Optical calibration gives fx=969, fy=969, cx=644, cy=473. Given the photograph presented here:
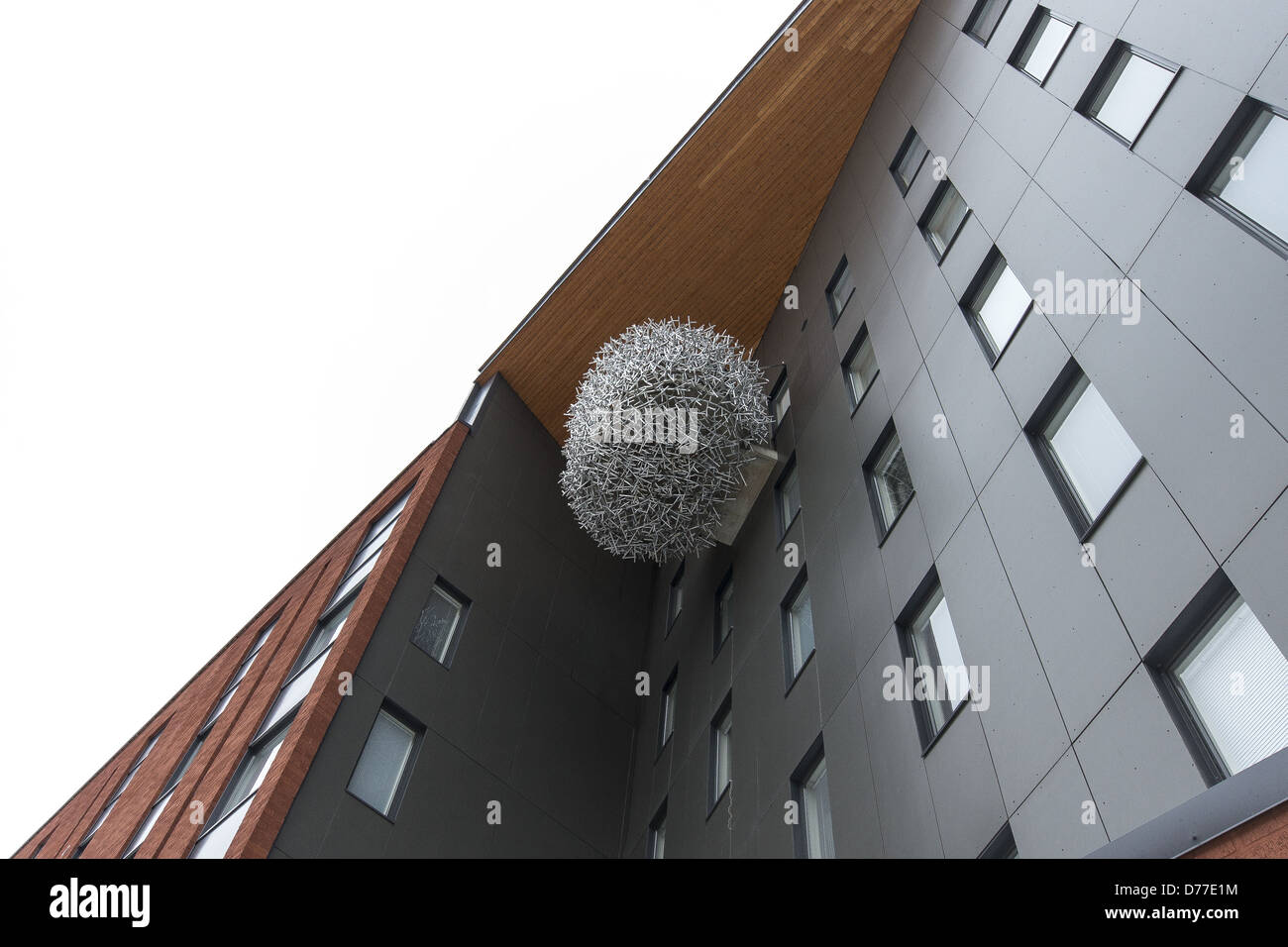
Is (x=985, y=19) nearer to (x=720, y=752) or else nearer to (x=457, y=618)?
(x=720, y=752)

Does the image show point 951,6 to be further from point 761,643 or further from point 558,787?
point 558,787

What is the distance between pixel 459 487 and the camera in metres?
13.3

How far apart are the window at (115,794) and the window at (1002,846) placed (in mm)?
14593

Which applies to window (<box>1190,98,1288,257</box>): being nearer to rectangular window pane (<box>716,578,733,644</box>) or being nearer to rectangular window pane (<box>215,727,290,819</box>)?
rectangular window pane (<box>716,578,733,644</box>)

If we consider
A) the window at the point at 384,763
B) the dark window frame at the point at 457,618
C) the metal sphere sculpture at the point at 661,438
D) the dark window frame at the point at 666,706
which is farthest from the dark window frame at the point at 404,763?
the dark window frame at the point at 666,706

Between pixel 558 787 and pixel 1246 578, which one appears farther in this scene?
pixel 558 787

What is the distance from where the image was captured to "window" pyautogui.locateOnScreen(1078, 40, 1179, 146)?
22.6 ft

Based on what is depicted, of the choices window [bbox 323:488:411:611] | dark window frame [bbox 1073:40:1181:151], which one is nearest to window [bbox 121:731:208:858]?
window [bbox 323:488:411:611]

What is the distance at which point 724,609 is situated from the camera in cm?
1273

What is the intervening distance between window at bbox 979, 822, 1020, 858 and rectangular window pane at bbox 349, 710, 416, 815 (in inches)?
237

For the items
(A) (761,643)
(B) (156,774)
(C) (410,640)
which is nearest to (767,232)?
(A) (761,643)

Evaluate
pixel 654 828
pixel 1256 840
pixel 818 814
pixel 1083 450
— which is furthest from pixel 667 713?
pixel 1256 840

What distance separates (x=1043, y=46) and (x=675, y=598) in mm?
8706

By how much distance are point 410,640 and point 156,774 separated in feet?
20.0
